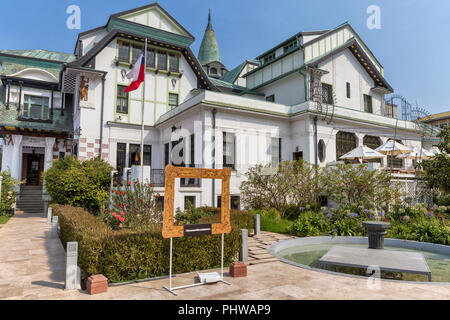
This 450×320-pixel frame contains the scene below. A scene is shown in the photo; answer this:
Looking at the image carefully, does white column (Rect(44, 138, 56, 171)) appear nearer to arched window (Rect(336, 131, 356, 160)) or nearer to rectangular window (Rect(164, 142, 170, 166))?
rectangular window (Rect(164, 142, 170, 166))

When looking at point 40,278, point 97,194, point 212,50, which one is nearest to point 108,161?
point 97,194

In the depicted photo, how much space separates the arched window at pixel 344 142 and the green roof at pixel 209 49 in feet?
82.6

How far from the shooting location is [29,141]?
73.1 ft

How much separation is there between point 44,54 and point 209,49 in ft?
70.1

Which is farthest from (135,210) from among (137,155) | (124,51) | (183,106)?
(124,51)

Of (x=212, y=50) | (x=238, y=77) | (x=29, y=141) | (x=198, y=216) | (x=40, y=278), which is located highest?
(x=212, y=50)

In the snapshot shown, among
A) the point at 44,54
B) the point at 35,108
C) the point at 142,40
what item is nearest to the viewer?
the point at 142,40

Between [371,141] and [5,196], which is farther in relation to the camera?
[371,141]

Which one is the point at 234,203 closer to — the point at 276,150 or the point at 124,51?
the point at 276,150

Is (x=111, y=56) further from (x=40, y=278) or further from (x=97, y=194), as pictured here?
(x=40, y=278)

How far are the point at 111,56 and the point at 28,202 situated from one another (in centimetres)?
1189

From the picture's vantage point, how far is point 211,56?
40375 mm

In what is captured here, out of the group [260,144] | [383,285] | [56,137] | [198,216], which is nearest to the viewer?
[383,285]

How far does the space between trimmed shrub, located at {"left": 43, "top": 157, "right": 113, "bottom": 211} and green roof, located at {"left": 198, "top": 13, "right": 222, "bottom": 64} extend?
1069 inches
